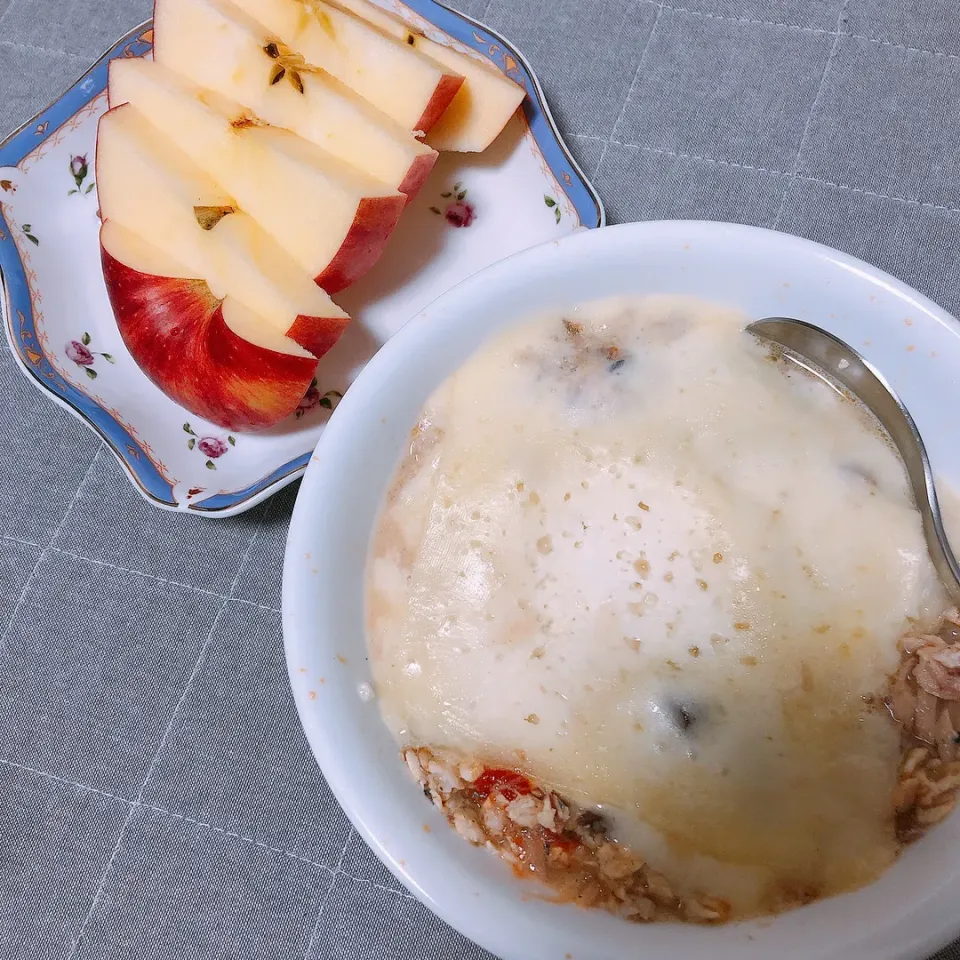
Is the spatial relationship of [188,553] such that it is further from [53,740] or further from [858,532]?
[858,532]

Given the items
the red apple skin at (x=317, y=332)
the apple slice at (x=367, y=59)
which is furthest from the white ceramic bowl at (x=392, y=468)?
the apple slice at (x=367, y=59)

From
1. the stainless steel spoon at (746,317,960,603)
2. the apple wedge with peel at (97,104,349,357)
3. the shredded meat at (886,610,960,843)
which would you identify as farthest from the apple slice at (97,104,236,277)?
the shredded meat at (886,610,960,843)

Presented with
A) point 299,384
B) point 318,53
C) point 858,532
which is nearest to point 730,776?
point 858,532

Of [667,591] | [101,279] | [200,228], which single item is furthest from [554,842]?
[101,279]

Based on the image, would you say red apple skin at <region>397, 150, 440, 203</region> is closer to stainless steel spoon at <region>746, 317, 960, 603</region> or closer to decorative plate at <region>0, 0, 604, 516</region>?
decorative plate at <region>0, 0, 604, 516</region>

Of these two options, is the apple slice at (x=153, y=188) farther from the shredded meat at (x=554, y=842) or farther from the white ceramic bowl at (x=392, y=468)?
the shredded meat at (x=554, y=842)

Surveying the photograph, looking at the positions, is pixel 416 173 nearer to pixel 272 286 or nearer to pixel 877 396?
pixel 272 286

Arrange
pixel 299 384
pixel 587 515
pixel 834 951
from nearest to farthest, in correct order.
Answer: pixel 834 951
pixel 587 515
pixel 299 384
